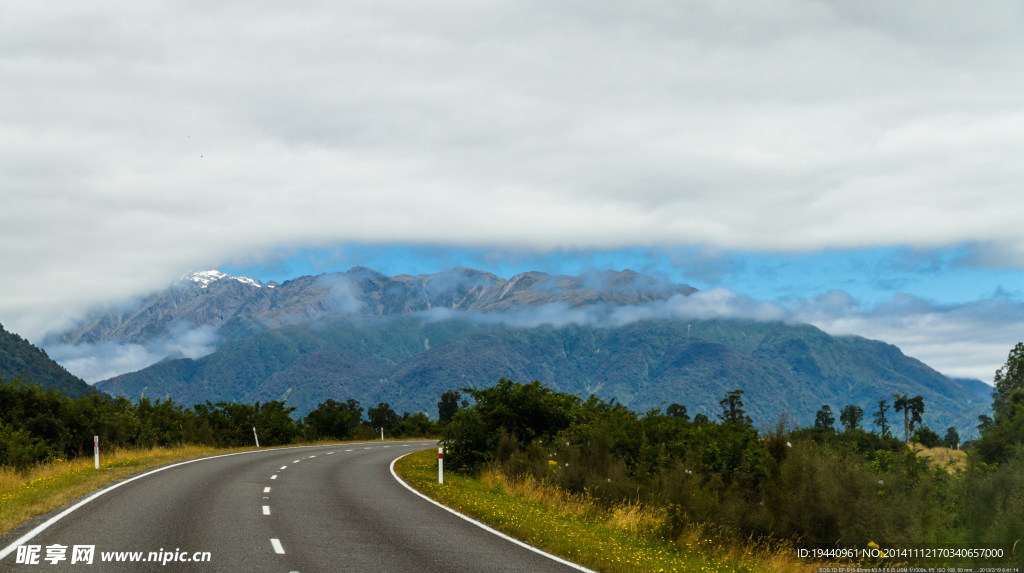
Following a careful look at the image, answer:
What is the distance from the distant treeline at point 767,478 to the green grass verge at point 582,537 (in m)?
1.27

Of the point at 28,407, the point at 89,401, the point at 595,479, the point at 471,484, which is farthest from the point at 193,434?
the point at 595,479

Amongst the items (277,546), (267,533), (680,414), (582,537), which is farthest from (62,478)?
(680,414)

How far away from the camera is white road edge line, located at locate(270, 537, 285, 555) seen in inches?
488

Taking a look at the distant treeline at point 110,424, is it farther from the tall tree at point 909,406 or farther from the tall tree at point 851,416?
the tall tree at point 851,416

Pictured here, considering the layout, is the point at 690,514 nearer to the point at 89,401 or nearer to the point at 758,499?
the point at 758,499

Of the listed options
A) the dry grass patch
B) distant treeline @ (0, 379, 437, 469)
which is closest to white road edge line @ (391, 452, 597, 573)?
Result: the dry grass patch

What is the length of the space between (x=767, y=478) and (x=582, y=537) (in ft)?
17.2

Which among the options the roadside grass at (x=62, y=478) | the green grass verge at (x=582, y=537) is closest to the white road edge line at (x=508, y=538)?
the green grass verge at (x=582, y=537)

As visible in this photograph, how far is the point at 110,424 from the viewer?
36000mm

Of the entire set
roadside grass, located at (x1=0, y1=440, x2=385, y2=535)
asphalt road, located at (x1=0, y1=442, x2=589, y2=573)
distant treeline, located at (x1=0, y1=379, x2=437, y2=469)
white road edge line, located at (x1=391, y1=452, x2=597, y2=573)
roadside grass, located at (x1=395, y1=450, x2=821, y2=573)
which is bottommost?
roadside grass, located at (x1=395, y1=450, x2=821, y2=573)

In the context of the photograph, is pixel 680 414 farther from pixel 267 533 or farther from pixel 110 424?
pixel 267 533

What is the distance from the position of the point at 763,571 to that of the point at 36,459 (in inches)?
1017

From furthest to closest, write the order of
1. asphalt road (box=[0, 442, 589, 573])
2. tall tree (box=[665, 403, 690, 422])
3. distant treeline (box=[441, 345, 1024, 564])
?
tall tree (box=[665, 403, 690, 422]) → distant treeline (box=[441, 345, 1024, 564]) → asphalt road (box=[0, 442, 589, 573])

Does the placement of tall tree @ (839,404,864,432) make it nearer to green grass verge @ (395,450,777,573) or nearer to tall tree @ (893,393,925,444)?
tall tree @ (893,393,925,444)
